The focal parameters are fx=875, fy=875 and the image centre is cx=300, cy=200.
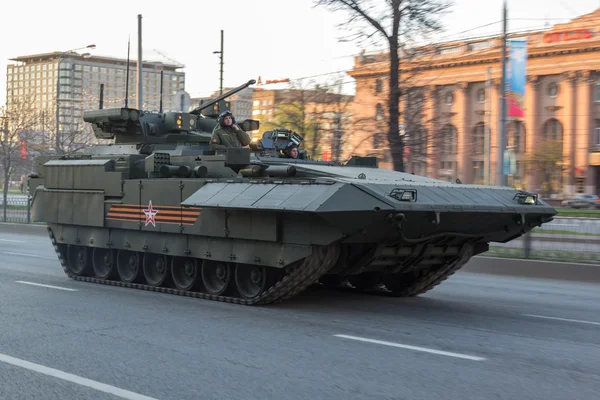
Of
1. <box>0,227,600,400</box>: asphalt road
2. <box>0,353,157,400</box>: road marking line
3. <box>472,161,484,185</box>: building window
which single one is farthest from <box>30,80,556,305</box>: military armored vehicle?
<box>472,161,484,185</box>: building window

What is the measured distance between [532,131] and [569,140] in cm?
280

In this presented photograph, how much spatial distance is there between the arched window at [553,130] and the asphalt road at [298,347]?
5308 cm

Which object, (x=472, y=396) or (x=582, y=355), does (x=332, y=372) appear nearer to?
(x=472, y=396)

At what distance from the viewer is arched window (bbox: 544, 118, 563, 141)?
6328 centimetres

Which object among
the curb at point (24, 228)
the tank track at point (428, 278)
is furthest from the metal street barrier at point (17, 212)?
the tank track at point (428, 278)

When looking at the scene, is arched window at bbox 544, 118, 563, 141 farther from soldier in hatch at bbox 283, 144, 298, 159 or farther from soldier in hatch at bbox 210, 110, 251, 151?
soldier in hatch at bbox 210, 110, 251, 151

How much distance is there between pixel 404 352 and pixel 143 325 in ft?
9.80

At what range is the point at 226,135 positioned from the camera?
12711mm

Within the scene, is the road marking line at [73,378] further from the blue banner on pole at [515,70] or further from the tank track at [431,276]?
the blue banner on pole at [515,70]

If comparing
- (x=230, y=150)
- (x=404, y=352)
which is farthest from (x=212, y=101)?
(x=404, y=352)

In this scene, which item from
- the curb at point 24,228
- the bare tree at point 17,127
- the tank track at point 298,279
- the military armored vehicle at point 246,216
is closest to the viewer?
the military armored vehicle at point 246,216

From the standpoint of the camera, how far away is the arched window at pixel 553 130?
6328 centimetres

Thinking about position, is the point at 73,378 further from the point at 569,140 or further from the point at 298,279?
the point at 569,140

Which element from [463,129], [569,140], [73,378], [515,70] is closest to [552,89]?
[569,140]
